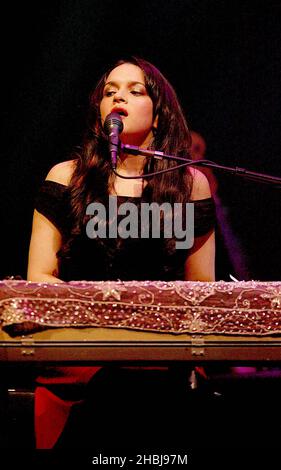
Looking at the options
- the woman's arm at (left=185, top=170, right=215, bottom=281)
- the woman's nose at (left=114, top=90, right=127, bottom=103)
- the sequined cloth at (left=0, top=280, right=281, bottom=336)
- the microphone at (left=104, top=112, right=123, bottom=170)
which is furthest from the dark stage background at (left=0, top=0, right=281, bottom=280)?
the sequined cloth at (left=0, top=280, right=281, bottom=336)

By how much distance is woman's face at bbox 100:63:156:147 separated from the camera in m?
2.24

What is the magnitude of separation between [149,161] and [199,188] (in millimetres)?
211

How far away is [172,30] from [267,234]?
107cm

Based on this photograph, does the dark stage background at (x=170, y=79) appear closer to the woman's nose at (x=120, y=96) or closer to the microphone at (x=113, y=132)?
the woman's nose at (x=120, y=96)

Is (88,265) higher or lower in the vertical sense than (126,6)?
lower

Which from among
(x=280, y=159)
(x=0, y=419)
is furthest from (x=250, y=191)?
(x=0, y=419)

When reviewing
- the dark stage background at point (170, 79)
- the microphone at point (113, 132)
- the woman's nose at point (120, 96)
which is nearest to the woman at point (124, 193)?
the woman's nose at point (120, 96)

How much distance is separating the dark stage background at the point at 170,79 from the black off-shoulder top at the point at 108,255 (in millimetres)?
521

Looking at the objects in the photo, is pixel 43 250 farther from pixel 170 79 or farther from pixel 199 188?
pixel 170 79

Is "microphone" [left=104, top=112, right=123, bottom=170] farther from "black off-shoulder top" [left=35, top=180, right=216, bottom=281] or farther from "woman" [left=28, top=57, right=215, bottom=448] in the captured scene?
"black off-shoulder top" [left=35, top=180, right=216, bottom=281]

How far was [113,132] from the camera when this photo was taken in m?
1.80

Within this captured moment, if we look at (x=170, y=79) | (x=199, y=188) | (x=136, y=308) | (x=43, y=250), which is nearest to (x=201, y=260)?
(x=199, y=188)

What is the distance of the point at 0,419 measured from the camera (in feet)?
5.08
